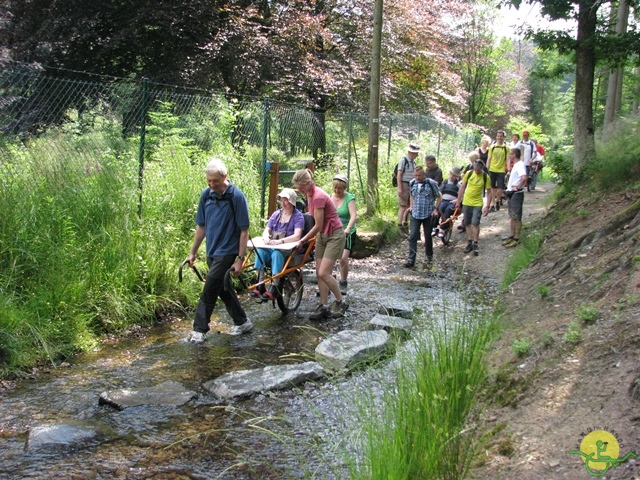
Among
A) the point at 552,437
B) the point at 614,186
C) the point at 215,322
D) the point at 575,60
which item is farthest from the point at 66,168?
the point at 575,60

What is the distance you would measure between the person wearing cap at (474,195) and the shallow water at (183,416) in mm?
5456

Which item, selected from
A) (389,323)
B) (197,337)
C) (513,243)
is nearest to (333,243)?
(389,323)

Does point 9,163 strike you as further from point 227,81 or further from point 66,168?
point 227,81

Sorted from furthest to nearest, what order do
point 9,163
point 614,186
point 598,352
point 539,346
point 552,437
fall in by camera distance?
point 614,186, point 9,163, point 539,346, point 598,352, point 552,437

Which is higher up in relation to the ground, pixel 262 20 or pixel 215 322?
pixel 262 20

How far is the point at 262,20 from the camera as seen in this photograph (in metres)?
16.7

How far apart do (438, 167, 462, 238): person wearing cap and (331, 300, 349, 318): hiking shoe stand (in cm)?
528

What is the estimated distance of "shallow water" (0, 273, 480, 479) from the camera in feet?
12.9

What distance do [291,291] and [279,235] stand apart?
2.55 ft

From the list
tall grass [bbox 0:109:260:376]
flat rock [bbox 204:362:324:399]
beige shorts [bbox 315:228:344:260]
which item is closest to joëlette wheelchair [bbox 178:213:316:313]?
beige shorts [bbox 315:228:344:260]

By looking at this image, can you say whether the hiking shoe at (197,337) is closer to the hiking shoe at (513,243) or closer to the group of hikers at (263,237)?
the group of hikers at (263,237)

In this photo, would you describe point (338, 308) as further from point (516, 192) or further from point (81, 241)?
point (516, 192)

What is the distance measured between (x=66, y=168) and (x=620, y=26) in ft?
55.3

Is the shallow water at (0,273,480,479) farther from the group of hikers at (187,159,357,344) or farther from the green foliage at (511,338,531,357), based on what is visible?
the green foliage at (511,338,531,357)
